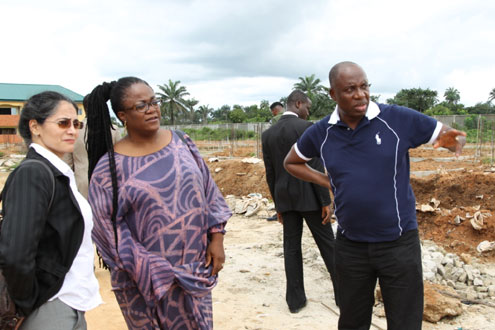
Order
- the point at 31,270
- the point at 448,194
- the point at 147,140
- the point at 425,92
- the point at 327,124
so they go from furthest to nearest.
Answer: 1. the point at 425,92
2. the point at 448,194
3. the point at 327,124
4. the point at 147,140
5. the point at 31,270

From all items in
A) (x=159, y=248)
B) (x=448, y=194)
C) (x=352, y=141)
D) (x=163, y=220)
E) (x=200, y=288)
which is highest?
(x=352, y=141)

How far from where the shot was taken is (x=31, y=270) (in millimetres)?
1790

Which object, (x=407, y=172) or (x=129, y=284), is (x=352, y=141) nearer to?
(x=407, y=172)

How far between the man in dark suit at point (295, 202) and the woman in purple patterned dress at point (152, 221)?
1908 mm

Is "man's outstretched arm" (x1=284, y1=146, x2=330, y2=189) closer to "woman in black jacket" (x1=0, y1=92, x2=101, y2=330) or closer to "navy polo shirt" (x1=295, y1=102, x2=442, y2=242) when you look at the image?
"navy polo shirt" (x1=295, y1=102, x2=442, y2=242)

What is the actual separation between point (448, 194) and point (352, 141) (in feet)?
22.7

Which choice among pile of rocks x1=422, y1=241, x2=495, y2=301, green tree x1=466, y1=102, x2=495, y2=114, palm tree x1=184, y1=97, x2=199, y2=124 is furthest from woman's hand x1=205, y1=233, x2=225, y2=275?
palm tree x1=184, y1=97, x2=199, y2=124

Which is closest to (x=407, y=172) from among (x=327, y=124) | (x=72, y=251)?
(x=327, y=124)

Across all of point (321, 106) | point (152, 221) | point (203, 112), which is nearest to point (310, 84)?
point (321, 106)

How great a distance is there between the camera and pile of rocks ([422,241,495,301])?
481 centimetres

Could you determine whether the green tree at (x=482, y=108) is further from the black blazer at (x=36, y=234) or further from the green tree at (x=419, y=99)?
the black blazer at (x=36, y=234)

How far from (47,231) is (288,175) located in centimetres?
283

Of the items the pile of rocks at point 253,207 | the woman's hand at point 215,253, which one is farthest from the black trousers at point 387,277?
the pile of rocks at point 253,207

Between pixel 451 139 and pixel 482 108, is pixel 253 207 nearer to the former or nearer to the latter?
pixel 451 139
